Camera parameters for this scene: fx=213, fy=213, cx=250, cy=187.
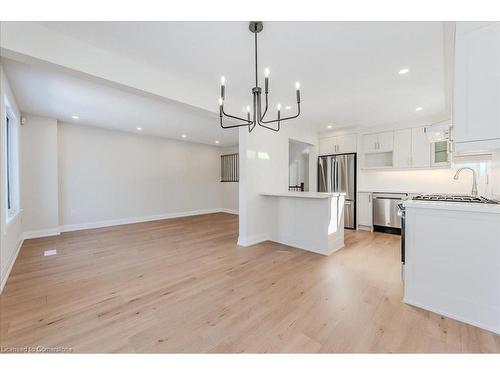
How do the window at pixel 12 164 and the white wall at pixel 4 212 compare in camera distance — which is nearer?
the white wall at pixel 4 212

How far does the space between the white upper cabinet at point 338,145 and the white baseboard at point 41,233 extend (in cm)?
655

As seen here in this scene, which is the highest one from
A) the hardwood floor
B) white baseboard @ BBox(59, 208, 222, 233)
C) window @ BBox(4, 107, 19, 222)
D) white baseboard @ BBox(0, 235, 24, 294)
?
window @ BBox(4, 107, 19, 222)

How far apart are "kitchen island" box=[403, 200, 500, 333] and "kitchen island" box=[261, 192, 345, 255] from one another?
140cm

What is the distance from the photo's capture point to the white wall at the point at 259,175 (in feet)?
12.7

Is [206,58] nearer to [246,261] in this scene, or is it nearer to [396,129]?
[246,261]

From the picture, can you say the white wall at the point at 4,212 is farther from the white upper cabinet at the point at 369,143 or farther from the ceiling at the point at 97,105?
the white upper cabinet at the point at 369,143

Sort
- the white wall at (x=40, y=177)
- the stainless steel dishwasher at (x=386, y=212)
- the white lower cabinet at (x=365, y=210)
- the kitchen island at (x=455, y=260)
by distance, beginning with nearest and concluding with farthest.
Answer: the kitchen island at (x=455, y=260) → the white wall at (x=40, y=177) → the stainless steel dishwasher at (x=386, y=212) → the white lower cabinet at (x=365, y=210)

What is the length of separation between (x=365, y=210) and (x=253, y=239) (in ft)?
9.48

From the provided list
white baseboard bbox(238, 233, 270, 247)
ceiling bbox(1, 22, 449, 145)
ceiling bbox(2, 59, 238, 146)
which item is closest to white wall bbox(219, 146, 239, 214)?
ceiling bbox(2, 59, 238, 146)

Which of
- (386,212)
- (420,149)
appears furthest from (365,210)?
(420,149)

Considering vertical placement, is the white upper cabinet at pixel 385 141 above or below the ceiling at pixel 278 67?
below

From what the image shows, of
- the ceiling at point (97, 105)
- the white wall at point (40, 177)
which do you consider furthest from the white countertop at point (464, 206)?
the white wall at point (40, 177)

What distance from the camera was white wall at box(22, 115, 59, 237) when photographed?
171 inches

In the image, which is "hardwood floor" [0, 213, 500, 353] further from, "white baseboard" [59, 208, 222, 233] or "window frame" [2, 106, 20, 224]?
"white baseboard" [59, 208, 222, 233]
